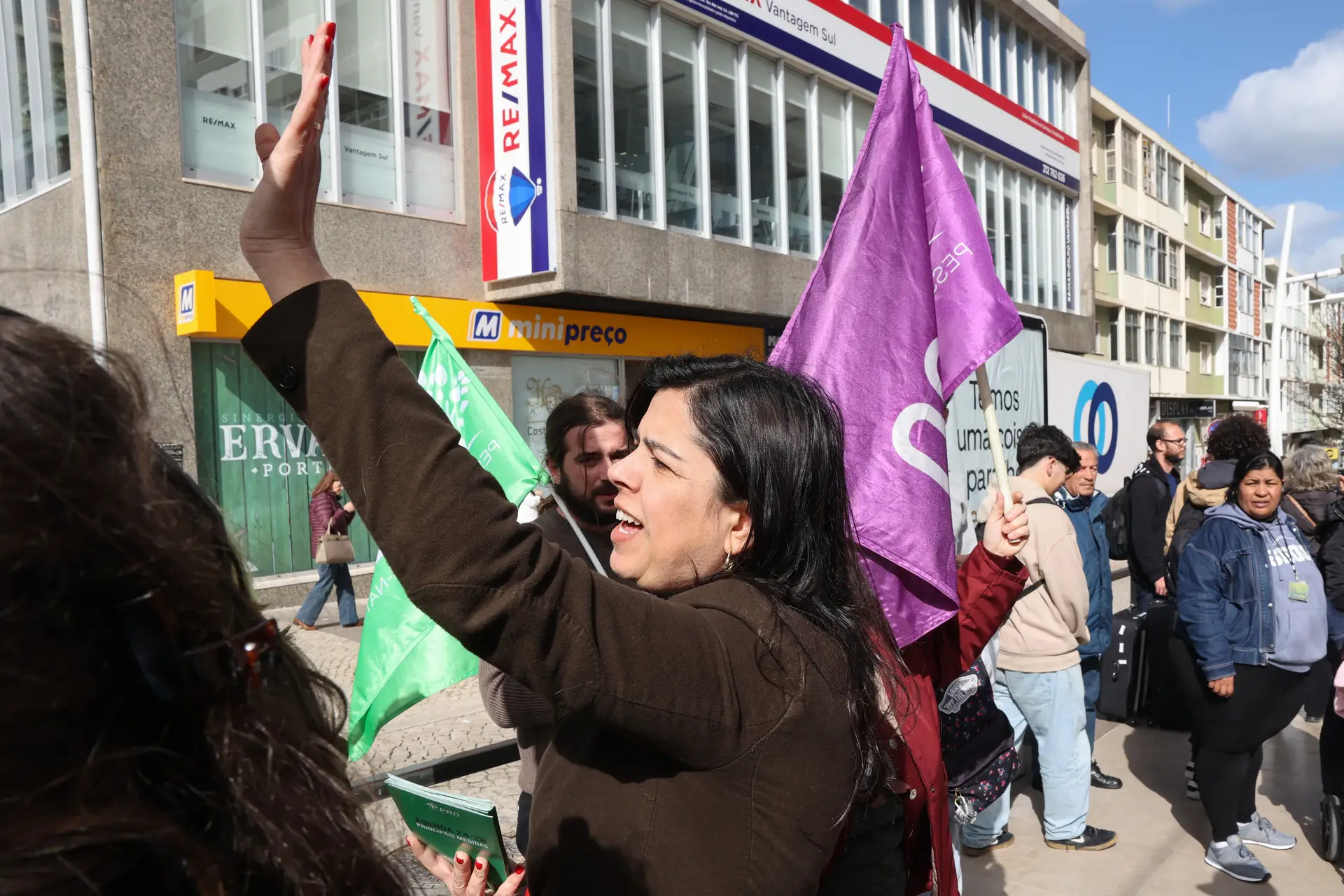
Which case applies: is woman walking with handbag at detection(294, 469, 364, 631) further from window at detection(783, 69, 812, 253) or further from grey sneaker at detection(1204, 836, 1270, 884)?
window at detection(783, 69, 812, 253)

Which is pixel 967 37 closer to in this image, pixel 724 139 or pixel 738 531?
pixel 724 139

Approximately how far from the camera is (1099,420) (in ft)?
25.4

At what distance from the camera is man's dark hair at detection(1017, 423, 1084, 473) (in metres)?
4.59

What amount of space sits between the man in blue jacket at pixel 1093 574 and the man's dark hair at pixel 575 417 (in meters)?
3.31

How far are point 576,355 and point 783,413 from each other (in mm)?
→ 11368

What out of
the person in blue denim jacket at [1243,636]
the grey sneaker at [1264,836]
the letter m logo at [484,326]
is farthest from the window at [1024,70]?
the grey sneaker at [1264,836]

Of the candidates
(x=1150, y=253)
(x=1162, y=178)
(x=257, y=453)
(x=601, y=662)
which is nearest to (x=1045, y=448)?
(x=601, y=662)

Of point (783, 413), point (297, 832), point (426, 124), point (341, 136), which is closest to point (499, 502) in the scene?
point (297, 832)

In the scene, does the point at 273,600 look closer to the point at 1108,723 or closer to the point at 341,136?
the point at 341,136

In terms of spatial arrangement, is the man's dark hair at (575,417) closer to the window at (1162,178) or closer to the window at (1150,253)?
the window at (1150,253)

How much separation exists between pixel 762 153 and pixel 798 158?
95 centimetres

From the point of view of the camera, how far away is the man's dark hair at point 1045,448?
4594mm

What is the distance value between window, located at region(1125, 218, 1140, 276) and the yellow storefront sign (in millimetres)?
23385

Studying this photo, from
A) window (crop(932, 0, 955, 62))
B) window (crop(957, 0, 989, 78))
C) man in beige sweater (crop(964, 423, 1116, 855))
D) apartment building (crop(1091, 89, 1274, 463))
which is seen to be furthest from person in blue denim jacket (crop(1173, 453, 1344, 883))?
apartment building (crop(1091, 89, 1274, 463))
